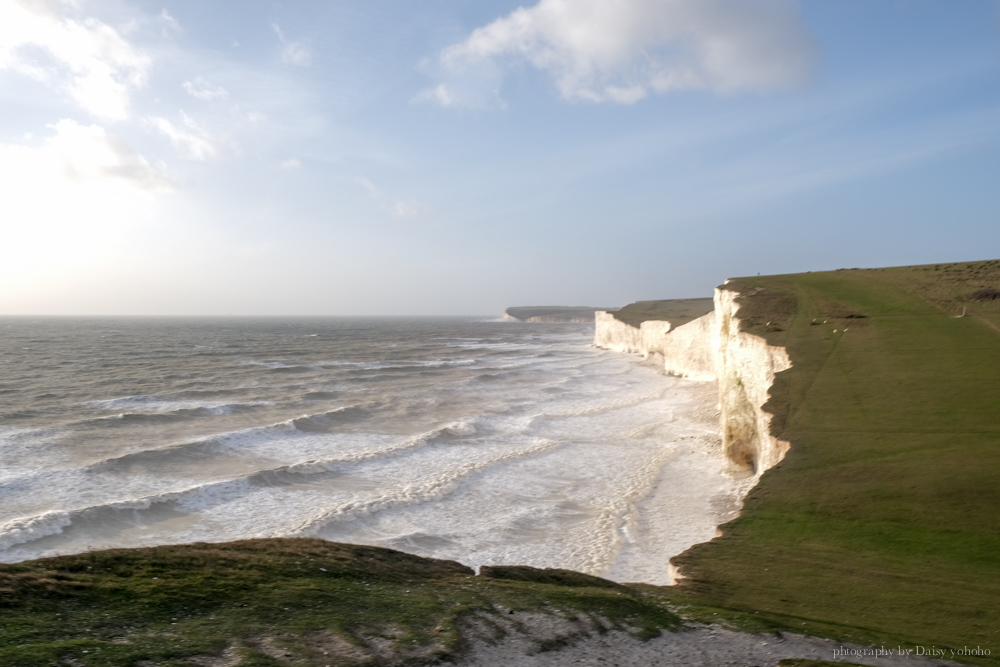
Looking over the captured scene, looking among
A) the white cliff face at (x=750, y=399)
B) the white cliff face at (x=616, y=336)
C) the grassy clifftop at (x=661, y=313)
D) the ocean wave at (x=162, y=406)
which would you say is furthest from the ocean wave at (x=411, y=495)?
the white cliff face at (x=616, y=336)

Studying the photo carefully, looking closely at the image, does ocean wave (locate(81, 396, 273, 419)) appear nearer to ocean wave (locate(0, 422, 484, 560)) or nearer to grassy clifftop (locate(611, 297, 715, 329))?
ocean wave (locate(0, 422, 484, 560))

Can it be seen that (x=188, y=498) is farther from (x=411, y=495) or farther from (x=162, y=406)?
(x=162, y=406)

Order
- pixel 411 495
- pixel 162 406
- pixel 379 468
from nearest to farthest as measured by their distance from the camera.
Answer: pixel 411 495, pixel 379 468, pixel 162 406

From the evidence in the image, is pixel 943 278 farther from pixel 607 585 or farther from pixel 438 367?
pixel 438 367

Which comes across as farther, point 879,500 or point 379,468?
point 379,468

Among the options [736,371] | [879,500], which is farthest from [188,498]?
[736,371]

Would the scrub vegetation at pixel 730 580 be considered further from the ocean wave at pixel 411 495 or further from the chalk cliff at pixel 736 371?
the ocean wave at pixel 411 495

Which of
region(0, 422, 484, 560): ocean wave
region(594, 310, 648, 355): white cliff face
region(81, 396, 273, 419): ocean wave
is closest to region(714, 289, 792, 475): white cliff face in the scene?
region(0, 422, 484, 560): ocean wave

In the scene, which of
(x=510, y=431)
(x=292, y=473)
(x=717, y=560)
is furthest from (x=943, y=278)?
(x=292, y=473)
